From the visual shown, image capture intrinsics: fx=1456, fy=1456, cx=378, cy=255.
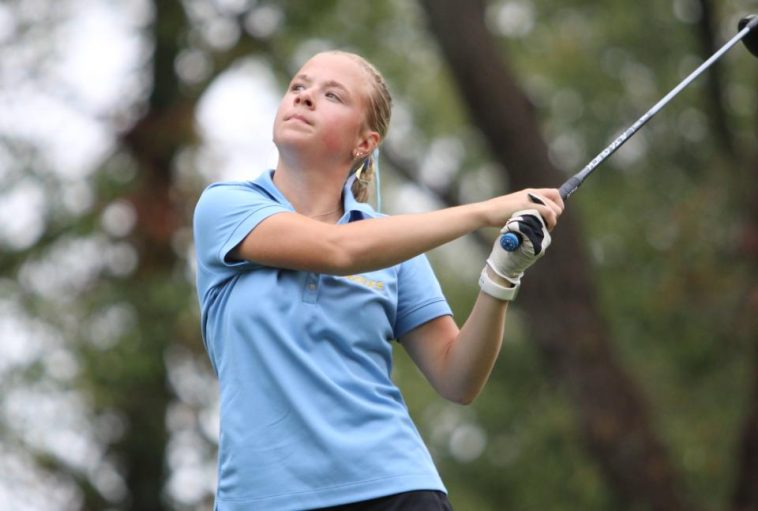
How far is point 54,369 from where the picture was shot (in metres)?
13.7

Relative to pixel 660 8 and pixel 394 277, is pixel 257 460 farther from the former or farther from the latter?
pixel 660 8

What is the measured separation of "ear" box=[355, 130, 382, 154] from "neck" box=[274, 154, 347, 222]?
0.34ft

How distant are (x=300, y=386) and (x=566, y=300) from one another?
8352 mm

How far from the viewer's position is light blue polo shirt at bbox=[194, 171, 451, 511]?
3207 mm

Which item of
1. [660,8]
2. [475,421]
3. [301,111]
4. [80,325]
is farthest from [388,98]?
[475,421]

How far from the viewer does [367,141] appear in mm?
3680

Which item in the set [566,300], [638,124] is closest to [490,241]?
[566,300]

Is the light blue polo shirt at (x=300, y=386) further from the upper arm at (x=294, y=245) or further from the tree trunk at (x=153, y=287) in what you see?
the tree trunk at (x=153, y=287)

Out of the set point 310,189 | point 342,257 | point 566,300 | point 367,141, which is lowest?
point 566,300

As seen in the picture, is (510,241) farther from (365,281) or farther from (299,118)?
(299,118)

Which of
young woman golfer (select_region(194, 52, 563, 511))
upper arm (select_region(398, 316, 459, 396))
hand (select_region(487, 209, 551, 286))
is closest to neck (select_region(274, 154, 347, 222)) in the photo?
young woman golfer (select_region(194, 52, 563, 511))

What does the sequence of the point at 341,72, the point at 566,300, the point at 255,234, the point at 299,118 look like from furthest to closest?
the point at 566,300 < the point at 341,72 < the point at 299,118 < the point at 255,234

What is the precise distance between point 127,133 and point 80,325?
1933 millimetres

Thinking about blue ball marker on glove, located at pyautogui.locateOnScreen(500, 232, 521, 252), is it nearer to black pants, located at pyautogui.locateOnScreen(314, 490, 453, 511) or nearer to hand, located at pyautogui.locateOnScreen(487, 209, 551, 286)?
hand, located at pyautogui.locateOnScreen(487, 209, 551, 286)
